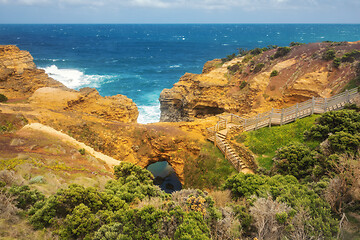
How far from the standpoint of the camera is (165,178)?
3259 cm

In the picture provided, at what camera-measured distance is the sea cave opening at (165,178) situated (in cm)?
3043

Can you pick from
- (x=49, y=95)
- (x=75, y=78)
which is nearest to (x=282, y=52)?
(x=49, y=95)

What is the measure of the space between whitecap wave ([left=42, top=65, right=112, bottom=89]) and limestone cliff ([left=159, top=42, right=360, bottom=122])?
3651 cm

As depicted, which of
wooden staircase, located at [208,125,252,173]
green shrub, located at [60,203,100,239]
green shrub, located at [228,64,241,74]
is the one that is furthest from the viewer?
green shrub, located at [228,64,241,74]

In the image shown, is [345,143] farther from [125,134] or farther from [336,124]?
[125,134]

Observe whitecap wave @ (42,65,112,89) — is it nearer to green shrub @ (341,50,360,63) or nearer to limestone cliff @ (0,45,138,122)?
limestone cliff @ (0,45,138,122)

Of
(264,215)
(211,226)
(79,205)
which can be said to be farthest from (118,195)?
(264,215)

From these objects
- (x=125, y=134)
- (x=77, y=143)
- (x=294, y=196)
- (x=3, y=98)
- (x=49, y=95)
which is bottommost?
(x=125, y=134)

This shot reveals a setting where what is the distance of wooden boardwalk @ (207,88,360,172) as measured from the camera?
→ 2427cm

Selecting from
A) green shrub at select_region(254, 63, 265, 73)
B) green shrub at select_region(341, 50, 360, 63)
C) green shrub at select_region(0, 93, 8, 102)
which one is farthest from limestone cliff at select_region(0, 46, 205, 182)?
green shrub at select_region(341, 50, 360, 63)

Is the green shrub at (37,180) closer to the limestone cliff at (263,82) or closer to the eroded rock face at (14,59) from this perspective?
the limestone cliff at (263,82)

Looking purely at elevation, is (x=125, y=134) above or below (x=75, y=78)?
below

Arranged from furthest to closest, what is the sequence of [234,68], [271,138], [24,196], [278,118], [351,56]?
[234,68] → [351,56] → [278,118] → [271,138] → [24,196]

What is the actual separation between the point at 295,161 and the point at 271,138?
540cm
